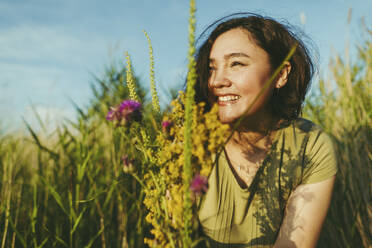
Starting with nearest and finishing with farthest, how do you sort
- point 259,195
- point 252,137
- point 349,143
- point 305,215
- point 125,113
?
1. point 125,113
2. point 305,215
3. point 259,195
4. point 252,137
5. point 349,143

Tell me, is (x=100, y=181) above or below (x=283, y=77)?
below

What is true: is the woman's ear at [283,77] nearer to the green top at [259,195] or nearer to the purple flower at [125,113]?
the green top at [259,195]

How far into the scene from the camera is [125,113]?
0.87 metres

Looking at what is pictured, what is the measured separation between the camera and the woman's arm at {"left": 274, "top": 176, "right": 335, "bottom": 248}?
151cm

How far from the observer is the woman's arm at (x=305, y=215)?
151 cm

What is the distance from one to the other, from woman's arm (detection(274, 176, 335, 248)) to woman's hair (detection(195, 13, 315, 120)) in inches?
19.5

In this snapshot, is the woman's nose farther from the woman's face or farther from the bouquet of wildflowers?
the bouquet of wildflowers

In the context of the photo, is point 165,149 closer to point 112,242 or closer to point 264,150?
point 264,150

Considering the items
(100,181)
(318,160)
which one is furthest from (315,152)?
(100,181)

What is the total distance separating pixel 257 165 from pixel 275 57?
0.65 meters

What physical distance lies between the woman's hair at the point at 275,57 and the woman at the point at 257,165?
0.01m

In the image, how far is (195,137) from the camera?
0.79 meters

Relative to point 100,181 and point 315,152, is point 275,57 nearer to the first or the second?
point 315,152

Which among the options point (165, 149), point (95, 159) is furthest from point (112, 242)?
point (165, 149)
